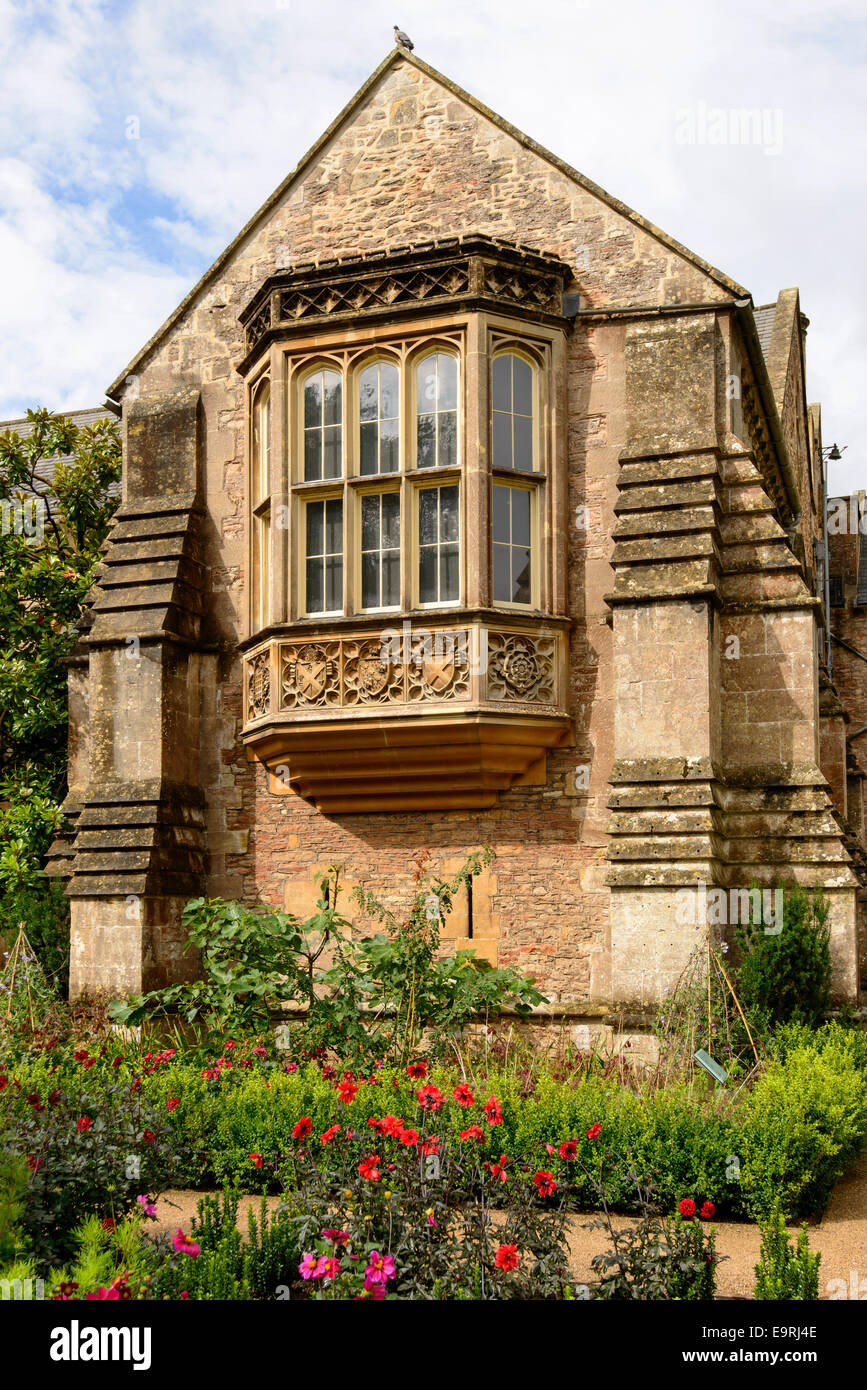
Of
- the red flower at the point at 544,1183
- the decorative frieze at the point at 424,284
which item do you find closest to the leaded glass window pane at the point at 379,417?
the decorative frieze at the point at 424,284

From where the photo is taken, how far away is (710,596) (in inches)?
367

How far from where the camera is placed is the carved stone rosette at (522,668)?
973 centimetres

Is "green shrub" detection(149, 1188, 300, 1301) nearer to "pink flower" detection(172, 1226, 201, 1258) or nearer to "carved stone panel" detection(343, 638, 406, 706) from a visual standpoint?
"pink flower" detection(172, 1226, 201, 1258)

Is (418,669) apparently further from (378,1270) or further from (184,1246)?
(378,1270)

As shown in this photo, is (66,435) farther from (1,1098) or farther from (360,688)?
(1,1098)

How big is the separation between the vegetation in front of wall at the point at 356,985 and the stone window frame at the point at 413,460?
7.62 ft

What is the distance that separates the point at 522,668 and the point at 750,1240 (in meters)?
4.73

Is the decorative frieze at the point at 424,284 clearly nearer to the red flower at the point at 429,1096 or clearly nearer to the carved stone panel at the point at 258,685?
the carved stone panel at the point at 258,685

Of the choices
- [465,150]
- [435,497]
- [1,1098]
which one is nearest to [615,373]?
[435,497]

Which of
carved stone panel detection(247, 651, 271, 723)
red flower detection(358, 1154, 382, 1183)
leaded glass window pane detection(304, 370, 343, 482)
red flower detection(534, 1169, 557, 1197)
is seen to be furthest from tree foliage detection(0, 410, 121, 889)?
red flower detection(534, 1169, 557, 1197)

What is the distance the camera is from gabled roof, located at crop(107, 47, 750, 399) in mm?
10266

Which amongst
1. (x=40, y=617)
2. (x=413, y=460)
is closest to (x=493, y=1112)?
(x=413, y=460)

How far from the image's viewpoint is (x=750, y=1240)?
6.28 m

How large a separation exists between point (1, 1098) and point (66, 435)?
10838mm
